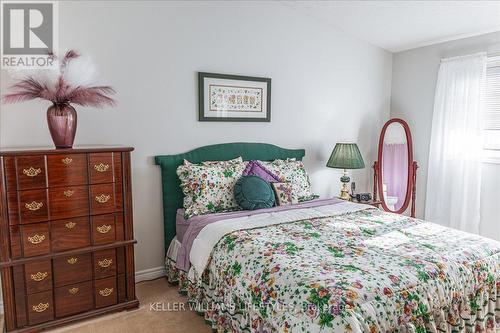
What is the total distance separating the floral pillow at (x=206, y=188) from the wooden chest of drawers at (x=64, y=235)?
1.76ft

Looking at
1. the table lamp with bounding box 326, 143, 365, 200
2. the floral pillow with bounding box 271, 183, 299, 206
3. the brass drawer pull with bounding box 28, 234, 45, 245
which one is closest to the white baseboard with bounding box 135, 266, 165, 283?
the brass drawer pull with bounding box 28, 234, 45, 245

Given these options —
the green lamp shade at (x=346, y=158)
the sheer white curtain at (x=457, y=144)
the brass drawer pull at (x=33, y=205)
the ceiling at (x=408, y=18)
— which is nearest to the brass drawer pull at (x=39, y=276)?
the brass drawer pull at (x=33, y=205)

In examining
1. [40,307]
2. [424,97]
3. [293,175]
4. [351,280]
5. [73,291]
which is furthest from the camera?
[424,97]

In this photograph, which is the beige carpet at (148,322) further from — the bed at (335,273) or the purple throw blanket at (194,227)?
the purple throw blanket at (194,227)

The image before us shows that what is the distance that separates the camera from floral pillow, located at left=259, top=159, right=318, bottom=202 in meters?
3.23

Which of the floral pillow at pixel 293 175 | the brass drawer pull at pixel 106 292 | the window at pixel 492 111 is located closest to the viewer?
the brass drawer pull at pixel 106 292

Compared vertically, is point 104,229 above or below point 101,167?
below

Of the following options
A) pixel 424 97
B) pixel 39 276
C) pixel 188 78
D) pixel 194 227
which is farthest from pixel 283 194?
pixel 424 97

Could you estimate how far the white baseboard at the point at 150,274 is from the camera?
300 cm

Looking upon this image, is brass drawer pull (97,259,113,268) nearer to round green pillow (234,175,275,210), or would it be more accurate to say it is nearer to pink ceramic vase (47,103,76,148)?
pink ceramic vase (47,103,76,148)

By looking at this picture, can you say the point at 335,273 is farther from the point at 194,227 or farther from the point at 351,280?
the point at 194,227

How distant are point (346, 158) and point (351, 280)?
2.28 metres

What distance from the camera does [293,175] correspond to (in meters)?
3.30

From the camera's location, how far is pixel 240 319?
6.47 feet
